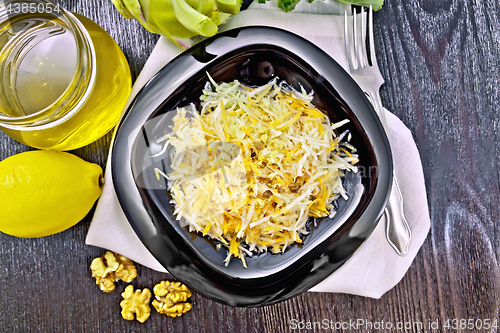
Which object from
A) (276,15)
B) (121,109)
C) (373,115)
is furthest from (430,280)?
(121,109)

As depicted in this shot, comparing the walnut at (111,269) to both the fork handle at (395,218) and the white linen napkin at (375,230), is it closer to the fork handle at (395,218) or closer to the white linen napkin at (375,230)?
the white linen napkin at (375,230)

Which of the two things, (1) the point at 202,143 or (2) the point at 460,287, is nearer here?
(1) the point at 202,143

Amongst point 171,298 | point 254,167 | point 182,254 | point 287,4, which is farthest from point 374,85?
point 171,298

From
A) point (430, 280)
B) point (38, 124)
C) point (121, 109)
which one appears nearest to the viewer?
point (38, 124)

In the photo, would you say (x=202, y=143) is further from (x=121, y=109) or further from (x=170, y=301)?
(x=170, y=301)

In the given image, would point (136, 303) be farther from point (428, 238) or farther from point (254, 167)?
point (428, 238)

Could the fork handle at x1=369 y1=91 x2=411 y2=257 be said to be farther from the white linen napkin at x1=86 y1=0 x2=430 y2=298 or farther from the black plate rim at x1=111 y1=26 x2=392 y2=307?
the black plate rim at x1=111 y1=26 x2=392 y2=307
